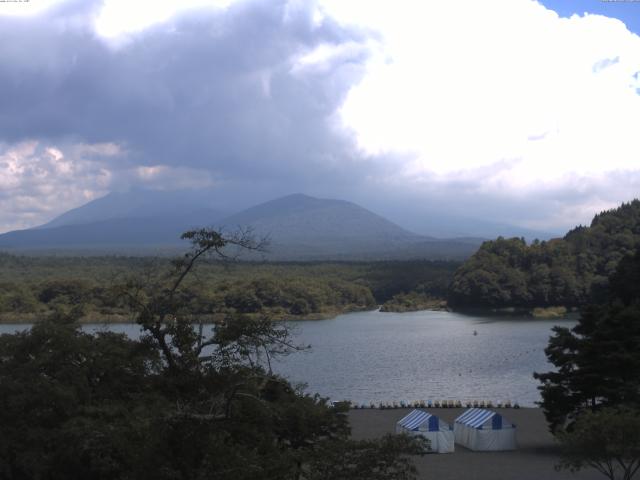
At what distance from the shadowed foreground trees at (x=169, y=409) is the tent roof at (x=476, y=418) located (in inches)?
265

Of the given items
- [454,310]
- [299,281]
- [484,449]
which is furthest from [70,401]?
[454,310]

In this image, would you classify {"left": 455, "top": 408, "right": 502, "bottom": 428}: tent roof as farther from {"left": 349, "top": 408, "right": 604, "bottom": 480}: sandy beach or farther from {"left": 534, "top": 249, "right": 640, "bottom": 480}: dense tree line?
{"left": 534, "top": 249, "right": 640, "bottom": 480}: dense tree line

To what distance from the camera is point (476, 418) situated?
18062mm

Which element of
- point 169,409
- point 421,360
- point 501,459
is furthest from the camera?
point 421,360

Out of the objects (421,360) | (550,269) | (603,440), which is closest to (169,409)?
(603,440)

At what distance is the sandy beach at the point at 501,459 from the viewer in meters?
15.1

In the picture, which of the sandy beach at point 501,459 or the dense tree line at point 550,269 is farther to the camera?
the dense tree line at point 550,269

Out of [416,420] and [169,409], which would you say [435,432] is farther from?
[169,409]

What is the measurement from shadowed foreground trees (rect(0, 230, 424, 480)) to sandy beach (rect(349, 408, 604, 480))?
188 inches

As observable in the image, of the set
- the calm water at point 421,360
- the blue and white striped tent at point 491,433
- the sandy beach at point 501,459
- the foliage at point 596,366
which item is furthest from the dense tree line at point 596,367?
the calm water at point 421,360

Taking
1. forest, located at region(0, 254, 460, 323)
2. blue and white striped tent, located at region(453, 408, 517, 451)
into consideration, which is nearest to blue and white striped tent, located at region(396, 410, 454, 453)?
blue and white striped tent, located at region(453, 408, 517, 451)

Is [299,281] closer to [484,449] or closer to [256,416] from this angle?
[484,449]

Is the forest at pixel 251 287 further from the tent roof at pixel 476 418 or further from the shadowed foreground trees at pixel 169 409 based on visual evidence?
the shadowed foreground trees at pixel 169 409

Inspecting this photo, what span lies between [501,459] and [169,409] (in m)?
11.4
